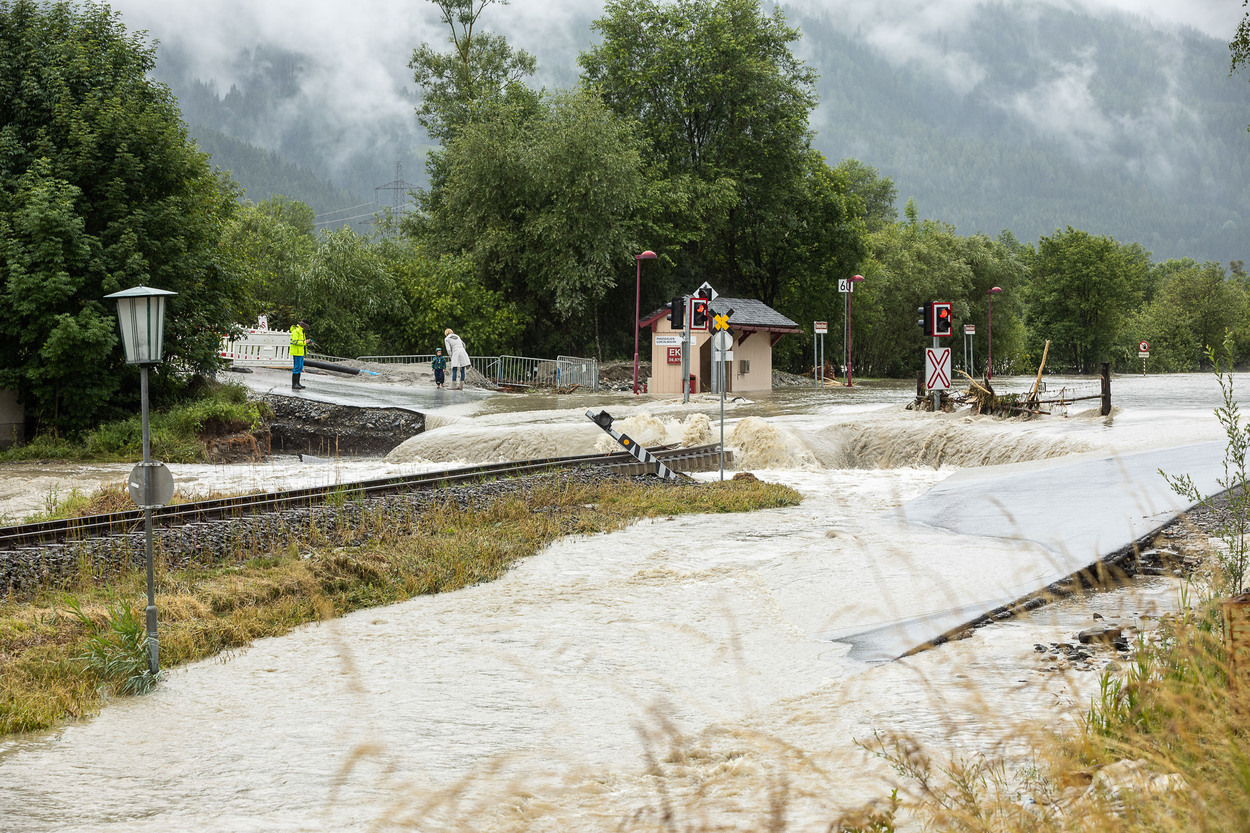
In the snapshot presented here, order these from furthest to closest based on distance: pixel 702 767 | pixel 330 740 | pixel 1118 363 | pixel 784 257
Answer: pixel 1118 363 < pixel 784 257 < pixel 330 740 < pixel 702 767

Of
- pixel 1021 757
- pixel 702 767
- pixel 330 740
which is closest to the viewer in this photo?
pixel 1021 757

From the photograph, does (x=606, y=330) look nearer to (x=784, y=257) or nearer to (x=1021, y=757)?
(x=784, y=257)

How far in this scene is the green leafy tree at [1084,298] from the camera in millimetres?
88438

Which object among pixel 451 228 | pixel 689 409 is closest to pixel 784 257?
pixel 451 228

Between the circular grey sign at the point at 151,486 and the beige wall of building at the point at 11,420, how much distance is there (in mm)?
20152

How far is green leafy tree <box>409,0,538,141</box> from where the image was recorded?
56.6 m

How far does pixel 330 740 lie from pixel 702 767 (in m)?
2.26

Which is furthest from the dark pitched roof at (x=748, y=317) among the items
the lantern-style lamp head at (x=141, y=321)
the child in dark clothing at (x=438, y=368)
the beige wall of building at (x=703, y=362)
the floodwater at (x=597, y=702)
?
the lantern-style lamp head at (x=141, y=321)

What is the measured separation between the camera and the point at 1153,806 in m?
2.65

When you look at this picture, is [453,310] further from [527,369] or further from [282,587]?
[282,587]

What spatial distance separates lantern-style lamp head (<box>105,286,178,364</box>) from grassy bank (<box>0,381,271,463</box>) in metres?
15.6

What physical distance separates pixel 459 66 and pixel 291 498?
156 feet

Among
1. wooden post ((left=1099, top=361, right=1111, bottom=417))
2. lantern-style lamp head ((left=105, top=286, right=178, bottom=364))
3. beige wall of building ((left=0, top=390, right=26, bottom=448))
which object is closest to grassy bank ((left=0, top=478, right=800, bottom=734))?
lantern-style lamp head ((left=105, top=286, right=178, bottom=364))

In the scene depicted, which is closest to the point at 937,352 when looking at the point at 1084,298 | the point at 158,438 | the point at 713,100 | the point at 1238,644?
the point at 158,438
